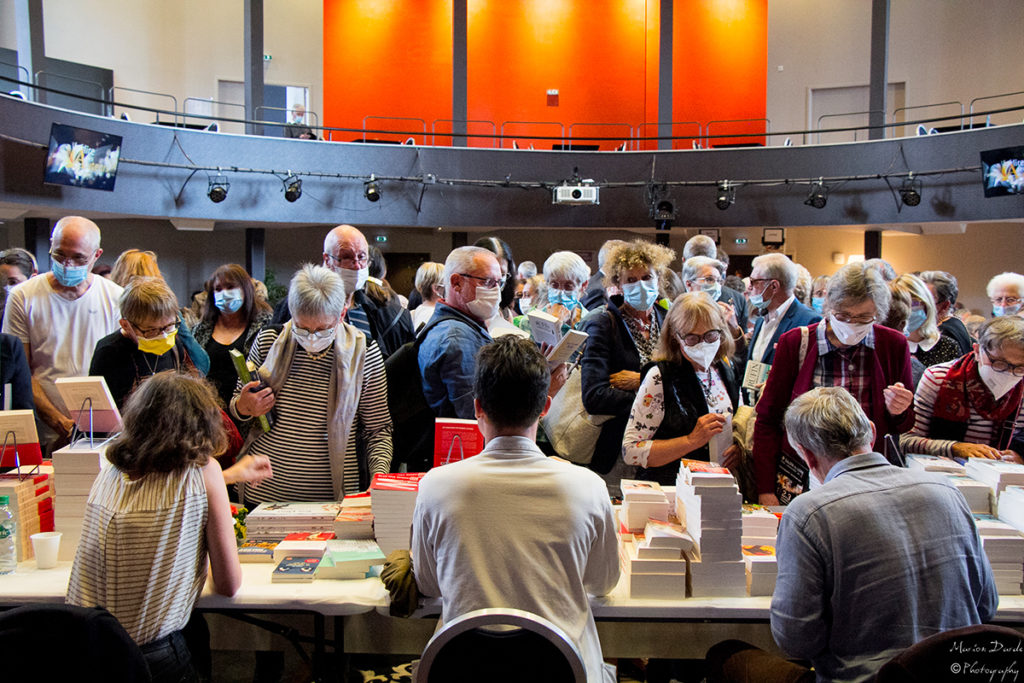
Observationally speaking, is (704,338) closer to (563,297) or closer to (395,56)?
(563,297)

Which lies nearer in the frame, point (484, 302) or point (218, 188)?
point (484, 302)

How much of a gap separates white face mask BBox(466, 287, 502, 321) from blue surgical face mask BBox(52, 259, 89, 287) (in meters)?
1.87

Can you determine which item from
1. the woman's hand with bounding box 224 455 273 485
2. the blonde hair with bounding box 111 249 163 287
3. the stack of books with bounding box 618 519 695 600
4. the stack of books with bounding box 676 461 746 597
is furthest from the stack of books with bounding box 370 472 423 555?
the blonde hair with bounding box 111 249 163 287

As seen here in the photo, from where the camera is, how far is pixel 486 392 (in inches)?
74.4

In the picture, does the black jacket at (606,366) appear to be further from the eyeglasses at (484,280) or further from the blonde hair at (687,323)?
the eyeglasses at (484,280)

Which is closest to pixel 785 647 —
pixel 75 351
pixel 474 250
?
pixel 474 250

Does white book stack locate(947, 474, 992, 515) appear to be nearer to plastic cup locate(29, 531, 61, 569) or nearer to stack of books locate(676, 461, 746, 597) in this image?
stack of books locate(676, 461, 746, 597)

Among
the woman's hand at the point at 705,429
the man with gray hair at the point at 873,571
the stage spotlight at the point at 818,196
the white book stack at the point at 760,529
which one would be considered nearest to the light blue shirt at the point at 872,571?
the man with gray hair at the point at 873,571

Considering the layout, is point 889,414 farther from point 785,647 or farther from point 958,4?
point 958,4

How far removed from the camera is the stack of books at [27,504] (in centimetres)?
243

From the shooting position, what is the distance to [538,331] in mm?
2959

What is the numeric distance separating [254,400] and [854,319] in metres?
2.05

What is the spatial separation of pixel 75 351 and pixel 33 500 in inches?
57.3

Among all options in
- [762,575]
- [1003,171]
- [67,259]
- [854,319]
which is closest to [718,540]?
[762,575]
